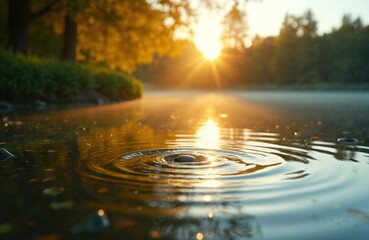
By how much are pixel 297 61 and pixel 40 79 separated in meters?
66.8

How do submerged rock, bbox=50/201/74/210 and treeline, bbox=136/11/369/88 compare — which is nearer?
submerged rock, bbox=50/201/74/210

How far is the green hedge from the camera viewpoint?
16016mm

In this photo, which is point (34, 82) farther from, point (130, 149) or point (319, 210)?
point (319, 210)

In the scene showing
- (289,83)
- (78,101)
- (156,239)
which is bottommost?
(156,239)

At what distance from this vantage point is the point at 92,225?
2.81 metres

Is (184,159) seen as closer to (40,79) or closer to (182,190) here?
(182,190)

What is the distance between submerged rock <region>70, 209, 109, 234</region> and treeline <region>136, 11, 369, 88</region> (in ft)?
216

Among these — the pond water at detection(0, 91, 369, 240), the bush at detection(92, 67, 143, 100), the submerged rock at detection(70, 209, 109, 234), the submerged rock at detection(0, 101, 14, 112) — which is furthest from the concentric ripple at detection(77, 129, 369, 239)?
the bush at detection(92, 67, 143, 100)

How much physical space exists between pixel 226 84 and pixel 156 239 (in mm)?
82822

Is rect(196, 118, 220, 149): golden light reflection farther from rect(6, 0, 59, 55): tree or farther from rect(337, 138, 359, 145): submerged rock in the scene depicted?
rect(6, 0, 59, 55): tree

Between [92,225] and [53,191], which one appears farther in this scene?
[53,191]

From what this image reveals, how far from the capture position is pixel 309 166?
5008mm

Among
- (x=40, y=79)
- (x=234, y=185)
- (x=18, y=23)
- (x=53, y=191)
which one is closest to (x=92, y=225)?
(x=53, y=191)

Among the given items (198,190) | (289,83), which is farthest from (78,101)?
(289,83)
